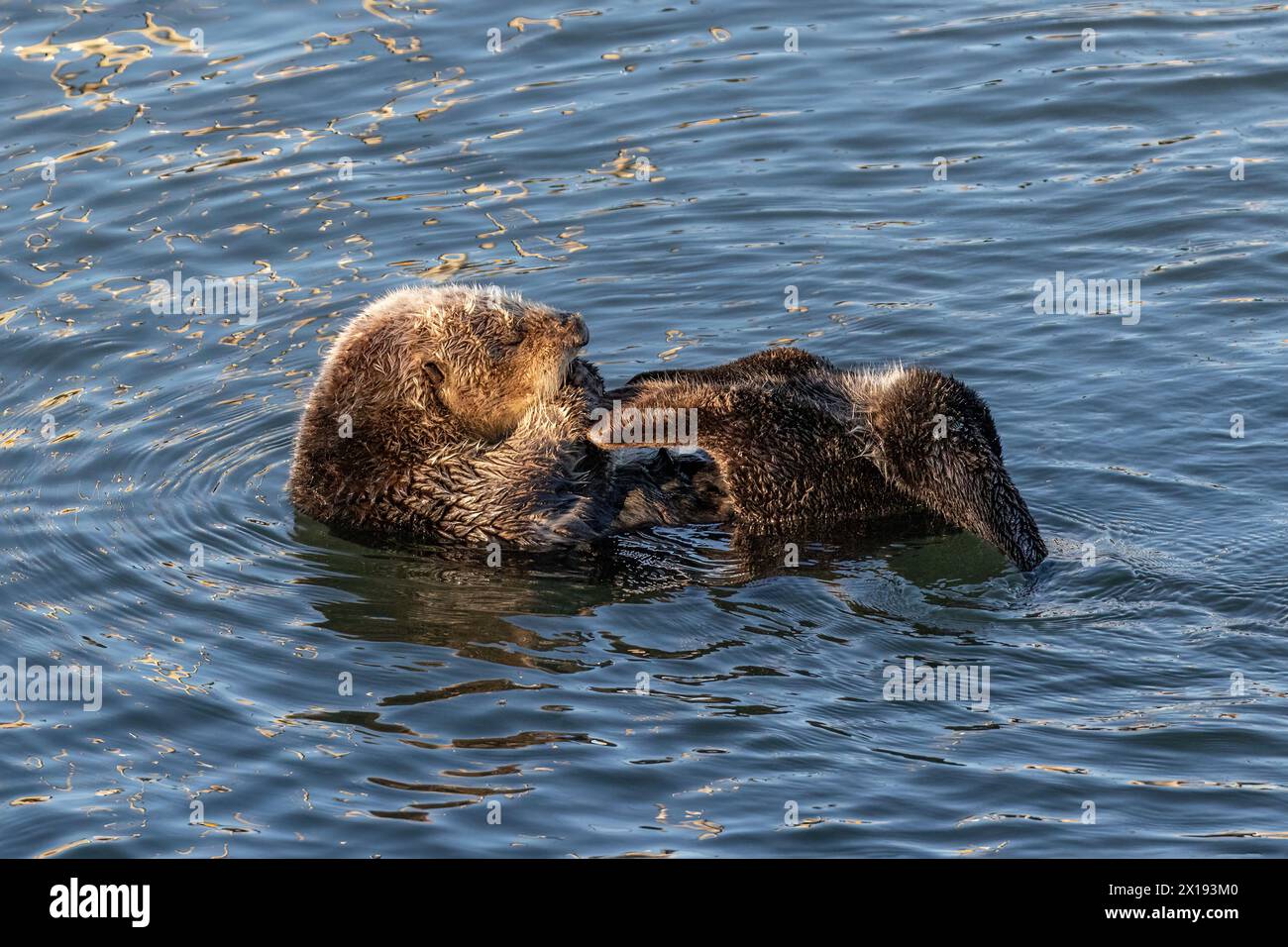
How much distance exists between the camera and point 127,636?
6676mm

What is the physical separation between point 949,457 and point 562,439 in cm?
162

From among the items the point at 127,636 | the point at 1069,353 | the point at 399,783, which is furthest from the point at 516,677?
the point at 1069,353

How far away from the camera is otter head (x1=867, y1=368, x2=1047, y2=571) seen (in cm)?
684

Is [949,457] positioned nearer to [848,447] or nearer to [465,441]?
[848,447]

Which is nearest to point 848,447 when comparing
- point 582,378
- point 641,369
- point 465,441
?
point 582,378

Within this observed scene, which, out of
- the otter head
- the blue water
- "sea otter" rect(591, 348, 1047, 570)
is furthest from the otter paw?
the otter head

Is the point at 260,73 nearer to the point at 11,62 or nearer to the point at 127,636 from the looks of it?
the point at 11,62

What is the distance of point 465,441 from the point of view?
7.28 m

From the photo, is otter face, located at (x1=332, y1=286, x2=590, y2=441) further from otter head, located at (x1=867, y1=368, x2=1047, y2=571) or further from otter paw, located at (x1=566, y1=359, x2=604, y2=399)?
otter head, located at (x1=867, y1=368, x2=1047, y2=571)

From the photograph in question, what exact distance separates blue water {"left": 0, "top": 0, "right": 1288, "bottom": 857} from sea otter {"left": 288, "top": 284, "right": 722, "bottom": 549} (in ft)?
0.66

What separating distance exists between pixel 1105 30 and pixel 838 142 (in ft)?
8.99

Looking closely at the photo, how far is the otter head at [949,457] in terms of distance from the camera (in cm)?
684

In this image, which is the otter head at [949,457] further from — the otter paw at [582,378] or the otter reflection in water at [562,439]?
the otter paw at [582,378]

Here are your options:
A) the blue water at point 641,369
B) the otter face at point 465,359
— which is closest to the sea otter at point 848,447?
the blue water at point 641,369
